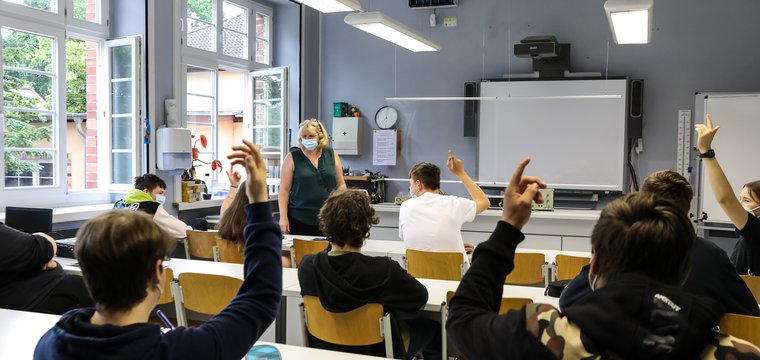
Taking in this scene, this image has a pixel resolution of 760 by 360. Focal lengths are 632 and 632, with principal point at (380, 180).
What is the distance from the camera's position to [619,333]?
103cm

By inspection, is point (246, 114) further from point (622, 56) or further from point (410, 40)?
point (622, 56)

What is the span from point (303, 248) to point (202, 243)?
2.72 ft

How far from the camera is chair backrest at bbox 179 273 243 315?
109 inches

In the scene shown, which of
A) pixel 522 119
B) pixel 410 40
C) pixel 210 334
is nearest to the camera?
pixel 210 334

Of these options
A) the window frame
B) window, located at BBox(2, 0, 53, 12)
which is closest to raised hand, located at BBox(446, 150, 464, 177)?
the window frame

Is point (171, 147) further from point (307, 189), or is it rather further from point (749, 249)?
point (749, 249)

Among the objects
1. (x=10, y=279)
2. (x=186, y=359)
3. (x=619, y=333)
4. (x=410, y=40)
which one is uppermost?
(x=410, y=40)

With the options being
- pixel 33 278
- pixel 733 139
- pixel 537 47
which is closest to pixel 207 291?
pixel 33 278

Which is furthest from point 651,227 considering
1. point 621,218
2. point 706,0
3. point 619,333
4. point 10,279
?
point 706,0

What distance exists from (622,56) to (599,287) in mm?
6603

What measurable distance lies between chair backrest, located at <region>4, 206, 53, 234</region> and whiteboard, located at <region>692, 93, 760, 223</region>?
6.06 meters

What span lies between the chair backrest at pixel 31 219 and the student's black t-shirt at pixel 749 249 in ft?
12.7

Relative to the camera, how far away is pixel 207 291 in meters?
2.84

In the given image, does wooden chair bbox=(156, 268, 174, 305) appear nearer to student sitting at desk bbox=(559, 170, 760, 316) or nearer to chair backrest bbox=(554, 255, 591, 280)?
student sitting at desk bbox=(559, 170, 760, 316)
